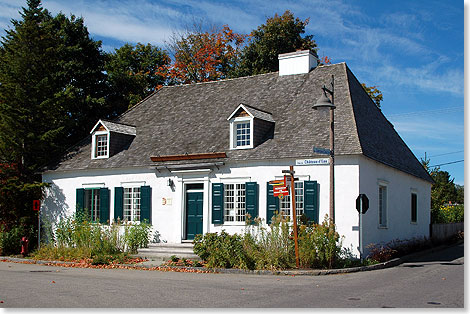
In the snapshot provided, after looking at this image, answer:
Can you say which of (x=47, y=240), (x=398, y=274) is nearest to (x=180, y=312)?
(x=398, y=274)

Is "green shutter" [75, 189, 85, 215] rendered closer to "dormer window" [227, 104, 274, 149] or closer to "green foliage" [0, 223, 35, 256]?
"green foliage" [0, 223, 35, 256]

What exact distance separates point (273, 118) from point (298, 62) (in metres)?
4.16

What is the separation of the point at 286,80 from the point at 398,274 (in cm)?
1150

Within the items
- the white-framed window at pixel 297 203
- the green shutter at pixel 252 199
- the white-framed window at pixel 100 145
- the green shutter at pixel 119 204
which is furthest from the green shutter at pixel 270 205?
the white-framed window at pixel 100 145

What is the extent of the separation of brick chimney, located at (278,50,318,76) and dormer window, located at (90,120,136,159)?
774cm

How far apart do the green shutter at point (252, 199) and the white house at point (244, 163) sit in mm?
40

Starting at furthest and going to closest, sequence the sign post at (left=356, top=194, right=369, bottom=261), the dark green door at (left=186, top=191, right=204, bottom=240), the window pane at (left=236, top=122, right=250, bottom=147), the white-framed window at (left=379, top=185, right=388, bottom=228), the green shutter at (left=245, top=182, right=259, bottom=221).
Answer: the dark green door at (left=186, top=191, right=204, bottom=240) → the window pane at (left=236, top=122, right=250, bottom=147) → the white-framed window at (left=379, top=185, right=388, bottom=228) → the green shutter at (left=245, top=182, right=259, bottom=221) → the sign post at (left=356, top=194, right=369, bottom=261)

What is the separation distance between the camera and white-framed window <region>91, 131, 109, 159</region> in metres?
23.6

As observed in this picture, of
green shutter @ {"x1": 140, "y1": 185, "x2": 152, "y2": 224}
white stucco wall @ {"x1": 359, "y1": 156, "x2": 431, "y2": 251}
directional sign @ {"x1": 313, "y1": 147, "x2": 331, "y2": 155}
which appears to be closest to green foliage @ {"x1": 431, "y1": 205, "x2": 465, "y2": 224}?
white stucco wall @ {"x1": 359, "y1": 156, "x2": 431, "y2": 251}

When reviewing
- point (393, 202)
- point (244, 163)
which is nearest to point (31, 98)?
point (244, 163)

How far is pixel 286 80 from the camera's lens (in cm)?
2420

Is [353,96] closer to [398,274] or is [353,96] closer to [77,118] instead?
[398,274]

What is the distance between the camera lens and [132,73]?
113 ft

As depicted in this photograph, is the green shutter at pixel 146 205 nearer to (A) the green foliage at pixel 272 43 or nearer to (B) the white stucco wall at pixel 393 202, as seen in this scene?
(B) the white stucco wall at pixel 393 202
